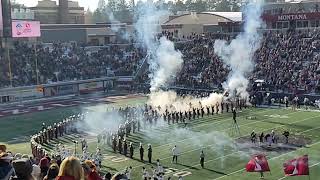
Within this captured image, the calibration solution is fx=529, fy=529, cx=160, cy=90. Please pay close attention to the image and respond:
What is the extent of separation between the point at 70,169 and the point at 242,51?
39.8 m

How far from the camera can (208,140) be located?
2466 centimetres

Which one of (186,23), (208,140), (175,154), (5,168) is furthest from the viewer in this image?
(186,23)

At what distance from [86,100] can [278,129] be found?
1948 centimetres

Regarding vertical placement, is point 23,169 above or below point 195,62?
above

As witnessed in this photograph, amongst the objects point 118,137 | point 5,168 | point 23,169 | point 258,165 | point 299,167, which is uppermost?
point 23,169

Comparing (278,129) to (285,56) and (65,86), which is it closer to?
(285,56)

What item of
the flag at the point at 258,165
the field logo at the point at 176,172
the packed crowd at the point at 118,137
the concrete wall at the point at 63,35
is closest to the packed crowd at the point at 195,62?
the concrete wall at the point at 63,35

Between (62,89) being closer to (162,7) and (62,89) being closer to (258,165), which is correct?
(258,165)

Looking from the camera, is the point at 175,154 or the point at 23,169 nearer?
the point at 23,169

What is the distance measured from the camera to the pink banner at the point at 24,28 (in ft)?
150

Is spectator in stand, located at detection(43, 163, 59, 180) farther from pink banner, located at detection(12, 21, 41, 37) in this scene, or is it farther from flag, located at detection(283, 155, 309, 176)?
pink banner, located at detection(12, 21, 41, 37)

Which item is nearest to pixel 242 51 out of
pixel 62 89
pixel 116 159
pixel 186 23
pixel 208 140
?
pixel 62 89

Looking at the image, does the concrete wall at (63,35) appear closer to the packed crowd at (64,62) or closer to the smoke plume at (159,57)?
the packed crowd at (64,62)

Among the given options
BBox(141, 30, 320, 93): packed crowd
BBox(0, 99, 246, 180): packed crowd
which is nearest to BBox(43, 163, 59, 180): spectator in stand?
BBox(0, 99, 246, 180): packed crowd
